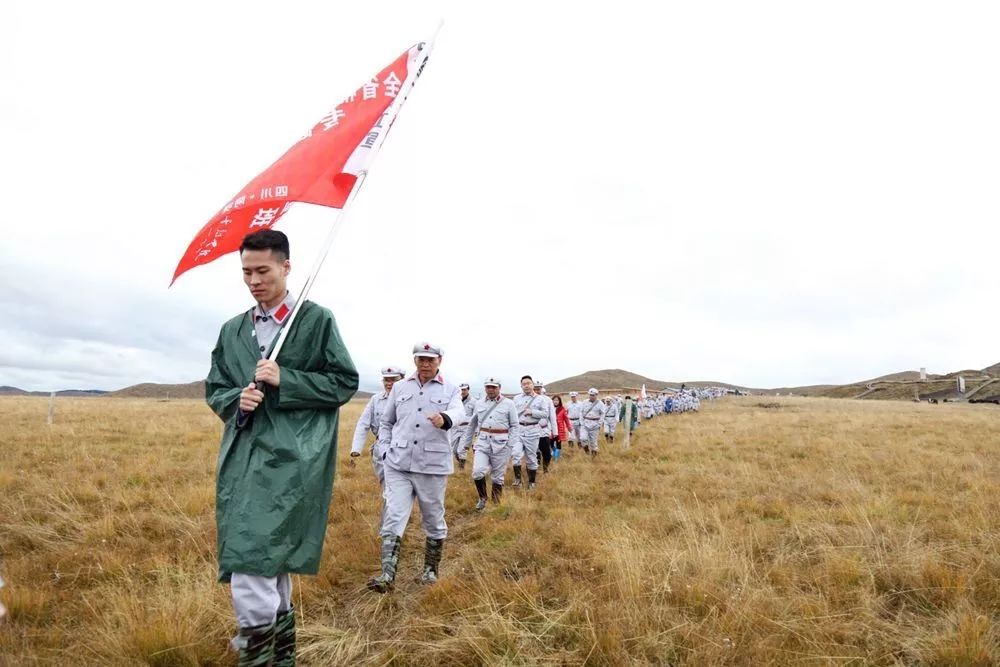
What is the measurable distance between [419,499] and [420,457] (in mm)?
455

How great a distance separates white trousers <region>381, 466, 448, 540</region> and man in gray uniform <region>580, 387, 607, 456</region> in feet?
40.1

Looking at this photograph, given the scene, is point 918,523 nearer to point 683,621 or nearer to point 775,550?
point 775,550

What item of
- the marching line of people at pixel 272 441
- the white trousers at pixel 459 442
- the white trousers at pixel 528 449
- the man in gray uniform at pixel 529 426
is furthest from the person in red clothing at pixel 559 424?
the marching line of people at pixel 272 441

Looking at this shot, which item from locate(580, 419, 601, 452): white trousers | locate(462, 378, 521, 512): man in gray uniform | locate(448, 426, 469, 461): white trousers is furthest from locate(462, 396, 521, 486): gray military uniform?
locate(580, 419, 601, 452): white trousers

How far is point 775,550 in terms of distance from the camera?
6137mm

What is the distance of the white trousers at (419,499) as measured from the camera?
18.5 ft

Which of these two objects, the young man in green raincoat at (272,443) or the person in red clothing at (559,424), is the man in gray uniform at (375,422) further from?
the person in red clothing at (559,424)

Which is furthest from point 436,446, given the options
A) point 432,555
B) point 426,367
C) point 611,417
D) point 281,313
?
point 611,417

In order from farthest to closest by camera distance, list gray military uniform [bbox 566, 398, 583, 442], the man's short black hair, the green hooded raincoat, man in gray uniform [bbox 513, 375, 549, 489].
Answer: gray military uniform [bbox 566, 398, 583, 442] < man in gray uniform [bbox 513, 375, 549, 489] < the man's short black hair < the green hooded raincoat

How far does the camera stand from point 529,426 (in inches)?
483

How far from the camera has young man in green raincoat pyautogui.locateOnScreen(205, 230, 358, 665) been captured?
289 cm

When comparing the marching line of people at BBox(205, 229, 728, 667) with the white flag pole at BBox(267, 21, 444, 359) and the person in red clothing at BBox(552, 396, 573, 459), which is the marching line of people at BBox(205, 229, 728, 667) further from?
the person in red clothing at BBox(552, 396, 573, 459)

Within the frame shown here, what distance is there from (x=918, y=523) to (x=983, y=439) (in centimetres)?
1665

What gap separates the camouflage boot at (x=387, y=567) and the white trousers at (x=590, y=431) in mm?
12591
